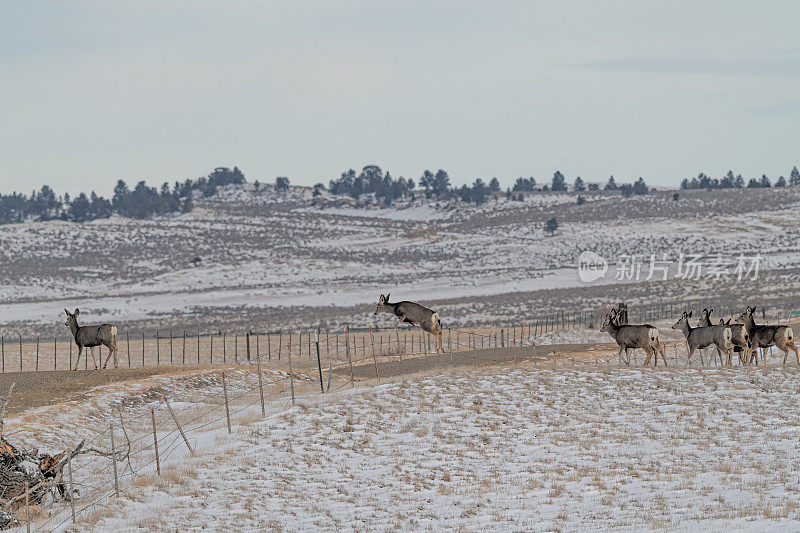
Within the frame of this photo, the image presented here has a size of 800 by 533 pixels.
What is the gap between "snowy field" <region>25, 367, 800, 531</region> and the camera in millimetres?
18188

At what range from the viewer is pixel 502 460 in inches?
896

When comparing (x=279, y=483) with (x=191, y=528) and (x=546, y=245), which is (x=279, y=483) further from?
(x=546, y=245)

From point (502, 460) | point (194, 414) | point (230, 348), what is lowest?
point (230, 348)

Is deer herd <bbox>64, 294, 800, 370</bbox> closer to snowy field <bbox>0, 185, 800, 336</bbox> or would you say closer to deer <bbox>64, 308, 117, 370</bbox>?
deer <bbox>64, 308, 117, 370</bbox>

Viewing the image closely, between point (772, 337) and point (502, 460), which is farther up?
point (772, 337)

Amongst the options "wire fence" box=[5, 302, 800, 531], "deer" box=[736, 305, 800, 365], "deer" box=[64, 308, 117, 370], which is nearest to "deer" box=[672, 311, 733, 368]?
"deer" box=[736, 305, 800, 365]

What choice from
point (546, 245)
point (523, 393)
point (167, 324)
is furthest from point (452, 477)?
point (546, 245)

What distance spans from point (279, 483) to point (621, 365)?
16.2 m

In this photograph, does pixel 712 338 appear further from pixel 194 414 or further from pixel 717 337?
pixel 194 414

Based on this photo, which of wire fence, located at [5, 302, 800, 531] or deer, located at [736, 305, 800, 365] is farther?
deer, located at [736, 305, 800, 365]

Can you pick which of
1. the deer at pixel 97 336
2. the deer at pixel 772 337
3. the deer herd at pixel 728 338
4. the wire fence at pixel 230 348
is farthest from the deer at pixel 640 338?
the deer at pixel 97 336

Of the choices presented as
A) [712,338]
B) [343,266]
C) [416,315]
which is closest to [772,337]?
[712,338]

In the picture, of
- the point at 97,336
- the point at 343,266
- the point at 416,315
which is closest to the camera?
the point at 97,336

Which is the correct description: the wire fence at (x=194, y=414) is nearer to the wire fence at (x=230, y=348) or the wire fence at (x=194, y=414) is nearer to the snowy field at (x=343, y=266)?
the wire fence at (x=230, y=348)
